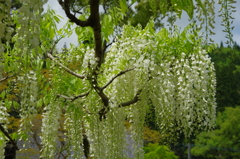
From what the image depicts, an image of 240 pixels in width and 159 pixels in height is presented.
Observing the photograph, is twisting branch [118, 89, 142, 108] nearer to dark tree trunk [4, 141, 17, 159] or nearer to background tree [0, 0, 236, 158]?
background tree [0, 0, 236, 158]

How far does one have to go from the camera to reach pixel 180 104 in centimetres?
340

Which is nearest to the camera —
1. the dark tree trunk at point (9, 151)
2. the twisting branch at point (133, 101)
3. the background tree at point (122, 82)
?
the background tree at point (122, 82)

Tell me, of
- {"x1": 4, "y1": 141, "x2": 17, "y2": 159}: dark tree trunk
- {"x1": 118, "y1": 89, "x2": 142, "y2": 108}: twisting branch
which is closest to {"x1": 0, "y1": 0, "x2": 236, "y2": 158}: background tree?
{"x1": 118, "y1": 89, "x2": 142, "y2": 108}: twisting branch

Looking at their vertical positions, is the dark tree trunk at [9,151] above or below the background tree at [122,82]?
below

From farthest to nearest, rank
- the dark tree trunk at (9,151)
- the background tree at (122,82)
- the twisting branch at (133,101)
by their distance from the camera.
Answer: the dark tree trunk at (9,151)
the twisting branch at (133,101)
the background tree at (122,82)

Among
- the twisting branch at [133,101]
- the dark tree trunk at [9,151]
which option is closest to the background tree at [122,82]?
the twisting branch at [133,101]

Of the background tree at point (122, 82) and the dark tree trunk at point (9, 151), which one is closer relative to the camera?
the background tree at point (122, 82)

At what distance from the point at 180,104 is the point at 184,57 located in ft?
1.80

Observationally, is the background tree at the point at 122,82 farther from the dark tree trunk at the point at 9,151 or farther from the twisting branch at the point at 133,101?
the dark tree trunk at the point at 9,151

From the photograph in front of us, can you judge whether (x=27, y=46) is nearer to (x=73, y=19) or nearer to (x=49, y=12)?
(x=73, y=19)

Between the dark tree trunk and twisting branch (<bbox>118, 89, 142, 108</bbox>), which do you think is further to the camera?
the dark tree trunk

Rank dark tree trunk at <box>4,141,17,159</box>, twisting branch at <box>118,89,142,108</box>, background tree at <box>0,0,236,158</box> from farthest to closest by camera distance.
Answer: dark tree trunk at <box>4,141,17,159</box>, twisting branch at <box>118,89,142,108</box>, background tree at <box>0,0,236,158</box>

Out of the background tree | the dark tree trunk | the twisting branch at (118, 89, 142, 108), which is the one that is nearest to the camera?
the background tree

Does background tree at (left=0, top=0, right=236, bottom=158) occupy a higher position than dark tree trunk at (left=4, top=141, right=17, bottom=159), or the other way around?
background tree at (left=0, top=0, right=236, bottom=158)
